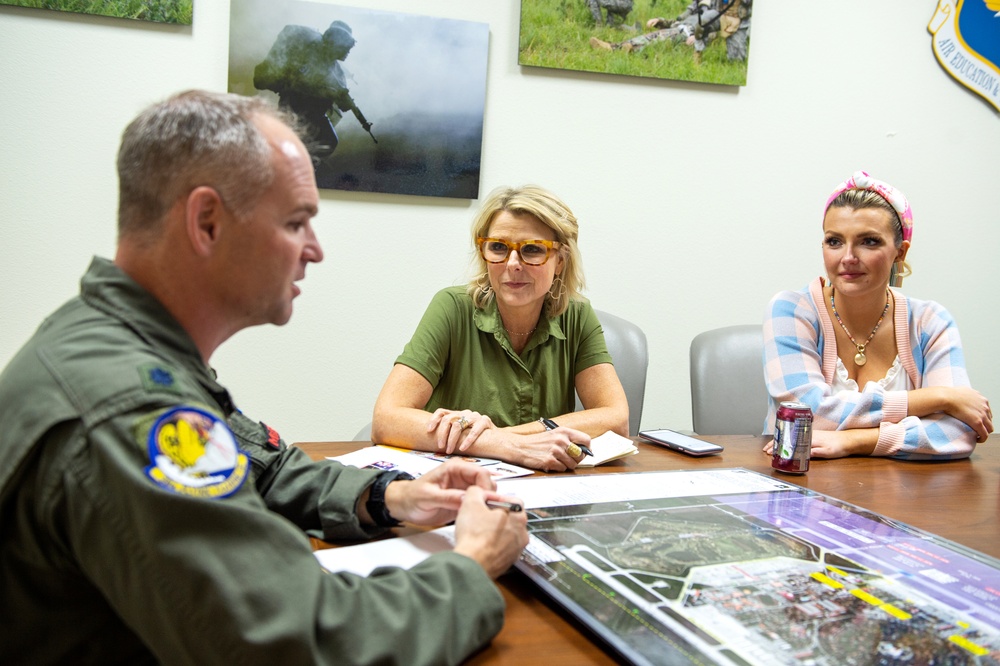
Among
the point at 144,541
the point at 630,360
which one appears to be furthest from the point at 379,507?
the point at 630,360

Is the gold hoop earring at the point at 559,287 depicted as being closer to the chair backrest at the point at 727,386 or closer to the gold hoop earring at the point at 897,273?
the chair backrest at the point at 727,386

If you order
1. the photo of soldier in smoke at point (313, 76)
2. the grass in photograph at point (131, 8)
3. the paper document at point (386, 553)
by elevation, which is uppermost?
the grass in photograph at point (131, 8)

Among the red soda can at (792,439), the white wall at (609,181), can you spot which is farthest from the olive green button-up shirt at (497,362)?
the white wall at (609,181)

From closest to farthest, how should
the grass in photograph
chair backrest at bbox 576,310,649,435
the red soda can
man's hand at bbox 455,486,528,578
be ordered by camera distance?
man's hand at bbox 455,486,528,578, the red soda can, chair backrest at bbox 576,310,649,435, the grass in photograph

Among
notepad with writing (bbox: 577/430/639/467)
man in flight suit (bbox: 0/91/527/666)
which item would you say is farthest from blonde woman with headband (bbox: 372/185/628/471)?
man in flight suit (bbox: 0/91/527/666)

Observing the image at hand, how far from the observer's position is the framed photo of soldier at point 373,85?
2.70 meters

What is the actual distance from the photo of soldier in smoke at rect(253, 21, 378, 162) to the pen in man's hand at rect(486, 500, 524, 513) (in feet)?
6.25

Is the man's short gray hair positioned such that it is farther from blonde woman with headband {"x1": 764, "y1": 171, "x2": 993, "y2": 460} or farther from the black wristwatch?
blonde woman with headband {"x1": 764, "y1": 171, "x2": 993, "y2": 460}

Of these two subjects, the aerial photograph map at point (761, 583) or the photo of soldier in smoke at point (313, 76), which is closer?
the aerial photograph map at point (761, 583)

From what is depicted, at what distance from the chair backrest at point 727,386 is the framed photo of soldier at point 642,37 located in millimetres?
1207

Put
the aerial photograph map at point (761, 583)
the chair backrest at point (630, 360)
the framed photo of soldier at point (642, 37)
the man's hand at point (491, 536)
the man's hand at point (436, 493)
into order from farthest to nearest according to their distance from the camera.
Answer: the framed photo of soldier at point (642, 37), the chair backrest at point (630, 360), the man's hand at point (436, 493), the man's hand at point (491, 536), the aerial photograph map at point (761, 583)

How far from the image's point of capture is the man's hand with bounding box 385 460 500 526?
1.12 meters

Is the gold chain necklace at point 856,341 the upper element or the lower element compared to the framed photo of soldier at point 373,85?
lower

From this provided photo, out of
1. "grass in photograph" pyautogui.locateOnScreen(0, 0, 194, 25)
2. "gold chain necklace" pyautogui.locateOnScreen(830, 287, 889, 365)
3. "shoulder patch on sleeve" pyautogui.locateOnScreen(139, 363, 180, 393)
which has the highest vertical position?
"grass in photograph" pyautogui.locateOnScreen(0, 0, 194, 25)
